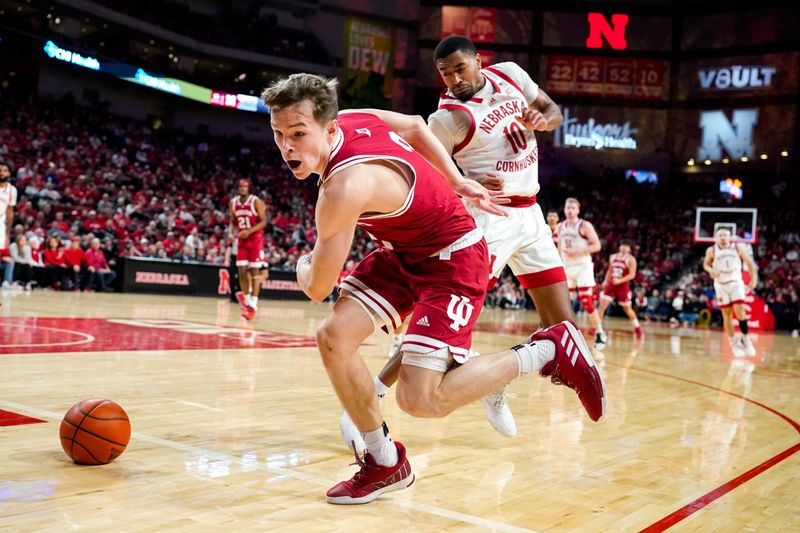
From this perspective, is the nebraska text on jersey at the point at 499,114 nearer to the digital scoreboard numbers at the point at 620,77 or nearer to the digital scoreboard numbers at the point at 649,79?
the digital scoreboard numbers at the point at 620,77

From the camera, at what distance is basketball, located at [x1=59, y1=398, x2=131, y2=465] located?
3592 mm

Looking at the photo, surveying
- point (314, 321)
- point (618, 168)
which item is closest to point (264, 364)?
point (314, 321)

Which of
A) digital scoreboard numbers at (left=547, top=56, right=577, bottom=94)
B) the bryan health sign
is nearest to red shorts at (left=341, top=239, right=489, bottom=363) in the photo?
the bryan health sign

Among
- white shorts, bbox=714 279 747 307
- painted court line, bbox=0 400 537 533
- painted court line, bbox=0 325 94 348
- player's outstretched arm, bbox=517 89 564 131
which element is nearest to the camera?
painted court line, bbox=0 400 537 533

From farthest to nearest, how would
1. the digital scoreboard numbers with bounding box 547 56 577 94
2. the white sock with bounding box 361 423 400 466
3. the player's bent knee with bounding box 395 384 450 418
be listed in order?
the digital scoreboard numbers with bounding box 547 56 577 94 → the player's bent knee with bounding box 395 384 450 418 → the white sock with bounding box 361 423 400 466

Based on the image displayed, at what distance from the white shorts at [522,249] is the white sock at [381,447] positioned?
2.12 metres

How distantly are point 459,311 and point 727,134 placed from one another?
38061 millimetres

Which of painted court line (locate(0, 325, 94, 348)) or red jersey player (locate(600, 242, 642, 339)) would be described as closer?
painted court line (locate(0, 325, 94, 348))

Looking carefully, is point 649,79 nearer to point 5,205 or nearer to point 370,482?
point 5,205

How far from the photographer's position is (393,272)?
3941 millimetres

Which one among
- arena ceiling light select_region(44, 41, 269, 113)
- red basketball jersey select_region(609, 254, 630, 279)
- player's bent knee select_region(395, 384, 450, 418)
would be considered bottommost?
player's bent knee select_region(395, 384, 450, 418)

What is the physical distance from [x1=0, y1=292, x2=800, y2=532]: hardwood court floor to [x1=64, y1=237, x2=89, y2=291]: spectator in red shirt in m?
11.7

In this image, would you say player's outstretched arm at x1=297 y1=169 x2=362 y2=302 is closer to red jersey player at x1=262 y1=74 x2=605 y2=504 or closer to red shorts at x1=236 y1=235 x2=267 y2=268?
red jersey player at x1=262 y1=74 x2=605 y2=504

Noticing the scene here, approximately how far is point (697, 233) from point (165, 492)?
101 ft
